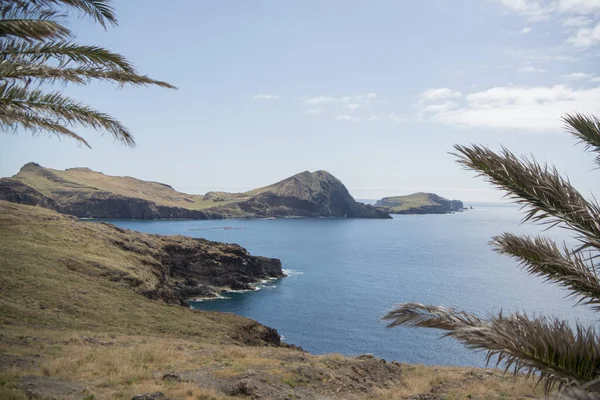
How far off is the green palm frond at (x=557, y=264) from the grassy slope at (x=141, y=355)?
423 inches

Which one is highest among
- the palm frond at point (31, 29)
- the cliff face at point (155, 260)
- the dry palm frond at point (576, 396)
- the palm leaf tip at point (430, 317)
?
the palm frond at point (31, 29)

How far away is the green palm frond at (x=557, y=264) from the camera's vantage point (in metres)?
7.23

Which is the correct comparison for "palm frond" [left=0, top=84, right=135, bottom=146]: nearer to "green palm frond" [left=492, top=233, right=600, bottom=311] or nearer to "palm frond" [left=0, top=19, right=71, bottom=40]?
"palm frond" [left=0, top=19, right=71, bottom=40]

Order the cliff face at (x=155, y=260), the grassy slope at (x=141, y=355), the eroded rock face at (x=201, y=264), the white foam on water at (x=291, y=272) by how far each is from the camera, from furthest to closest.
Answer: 1. the white foam on water at (x=291, y=272)
2. the eroded rock face at (x=201, y=264)
3. the cliff face at (x=155, y=260)
4. the grassy slope at (x=141, y=355)

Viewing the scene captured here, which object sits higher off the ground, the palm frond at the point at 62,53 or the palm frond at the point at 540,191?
the palm frond at the point at 62,53

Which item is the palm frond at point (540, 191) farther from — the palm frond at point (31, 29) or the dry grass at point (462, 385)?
the dry grass at point (462, 385)

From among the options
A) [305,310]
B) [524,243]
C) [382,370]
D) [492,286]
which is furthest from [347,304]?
[524,243]

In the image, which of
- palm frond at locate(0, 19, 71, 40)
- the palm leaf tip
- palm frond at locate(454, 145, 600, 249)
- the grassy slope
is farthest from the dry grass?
palm frond at locate(0, 19, 71, 40)

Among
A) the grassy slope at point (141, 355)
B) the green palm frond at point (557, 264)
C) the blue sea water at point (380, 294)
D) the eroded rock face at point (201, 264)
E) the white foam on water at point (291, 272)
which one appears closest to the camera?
the green palm frond at point (557, 264)

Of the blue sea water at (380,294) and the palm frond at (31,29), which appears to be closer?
the palm frond at (31,29)

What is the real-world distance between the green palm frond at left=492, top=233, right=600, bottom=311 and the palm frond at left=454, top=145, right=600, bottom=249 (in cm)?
69

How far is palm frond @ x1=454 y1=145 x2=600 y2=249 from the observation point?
22.0 ft

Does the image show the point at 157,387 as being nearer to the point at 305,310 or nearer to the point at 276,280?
the point at 305,310

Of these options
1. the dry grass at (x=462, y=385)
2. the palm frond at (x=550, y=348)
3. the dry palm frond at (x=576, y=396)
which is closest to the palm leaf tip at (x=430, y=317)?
the palm frond at (x=550, y=348)
